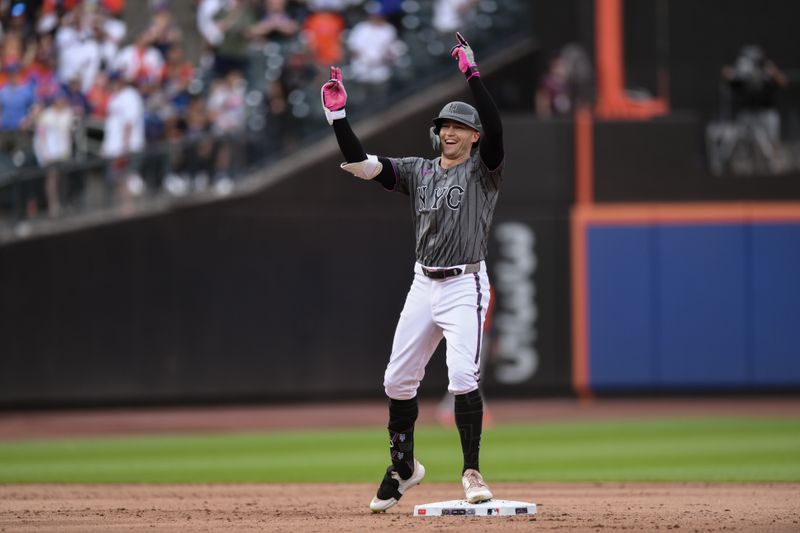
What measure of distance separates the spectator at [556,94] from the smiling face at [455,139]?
10928 mm

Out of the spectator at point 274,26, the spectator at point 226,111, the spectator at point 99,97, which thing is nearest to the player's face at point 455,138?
the spectator at point 99,97

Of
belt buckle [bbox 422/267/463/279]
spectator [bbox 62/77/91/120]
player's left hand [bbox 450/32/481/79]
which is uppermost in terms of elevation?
spectator [bbox 62/77/91/120]

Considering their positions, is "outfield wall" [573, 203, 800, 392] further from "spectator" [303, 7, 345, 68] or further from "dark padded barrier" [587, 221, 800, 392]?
"spectator" [303, 7, 345, 68]

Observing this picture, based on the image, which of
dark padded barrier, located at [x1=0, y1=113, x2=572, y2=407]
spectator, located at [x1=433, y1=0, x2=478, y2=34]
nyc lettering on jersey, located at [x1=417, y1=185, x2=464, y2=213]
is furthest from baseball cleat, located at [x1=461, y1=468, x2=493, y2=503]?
spectator, located at [x1=433, y1=0, x2=478, y2=34]

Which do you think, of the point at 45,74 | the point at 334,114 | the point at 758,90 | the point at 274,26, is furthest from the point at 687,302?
the point at 334,114

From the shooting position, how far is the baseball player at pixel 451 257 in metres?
6.76

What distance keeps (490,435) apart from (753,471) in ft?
12.6

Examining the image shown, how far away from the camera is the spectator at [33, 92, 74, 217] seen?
14.9m

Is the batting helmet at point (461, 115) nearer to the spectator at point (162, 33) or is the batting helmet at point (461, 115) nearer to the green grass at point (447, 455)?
the green grass at point (447, 455)

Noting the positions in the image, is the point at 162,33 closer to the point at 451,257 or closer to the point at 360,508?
the point at 360,508

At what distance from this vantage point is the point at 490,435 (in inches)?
527

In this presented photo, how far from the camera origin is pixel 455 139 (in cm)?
692

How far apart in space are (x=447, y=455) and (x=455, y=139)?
5.11 m

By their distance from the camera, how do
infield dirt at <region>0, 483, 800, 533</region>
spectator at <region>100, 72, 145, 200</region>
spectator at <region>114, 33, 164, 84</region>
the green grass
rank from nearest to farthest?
infield dirt at <region>0, 483, 800, 533</region>, the green grass, spectator at <region>100, 72, 145, 200</region>, spectator at <region>114, 33, 164, 84</region>
